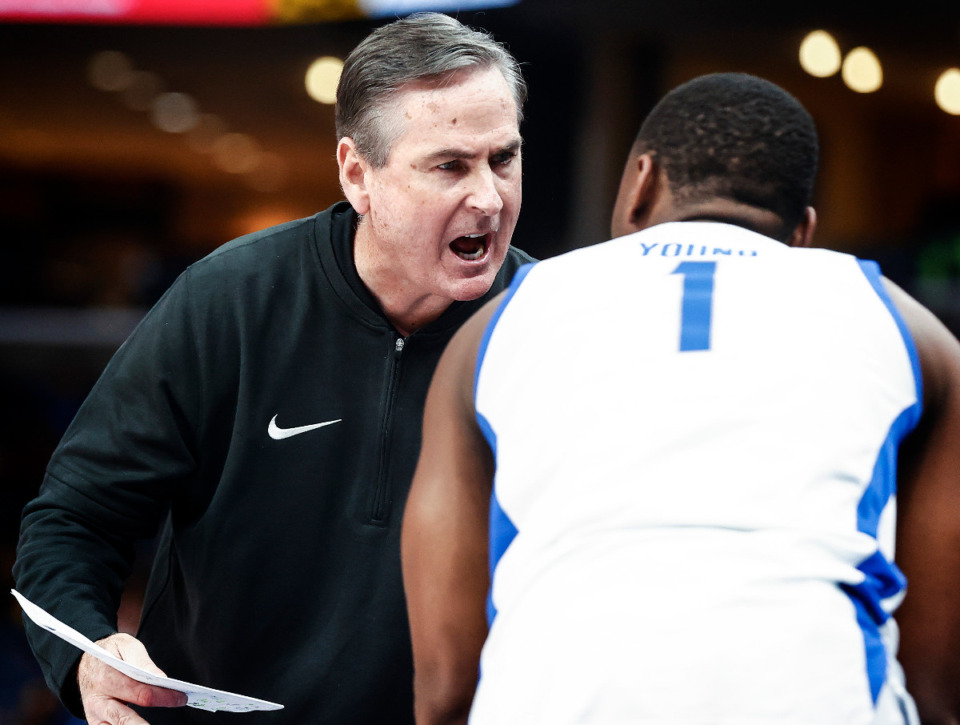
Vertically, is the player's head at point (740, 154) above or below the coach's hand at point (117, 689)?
above

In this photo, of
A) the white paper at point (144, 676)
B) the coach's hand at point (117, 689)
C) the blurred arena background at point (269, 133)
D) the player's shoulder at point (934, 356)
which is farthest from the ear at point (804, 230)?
the blurred arena background at point (269, 133)

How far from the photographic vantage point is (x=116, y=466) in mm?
1965

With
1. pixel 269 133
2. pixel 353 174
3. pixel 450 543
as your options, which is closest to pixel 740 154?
pixel 450 543

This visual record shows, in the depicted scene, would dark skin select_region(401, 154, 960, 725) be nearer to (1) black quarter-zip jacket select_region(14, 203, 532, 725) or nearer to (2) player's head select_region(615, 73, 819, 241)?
(2) player's head select_region(615, 73, 819, 241)

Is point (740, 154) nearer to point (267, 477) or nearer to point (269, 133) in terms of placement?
point (267, 477)

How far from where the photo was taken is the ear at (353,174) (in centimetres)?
211

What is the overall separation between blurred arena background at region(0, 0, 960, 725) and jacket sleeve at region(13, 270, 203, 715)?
2.47 m

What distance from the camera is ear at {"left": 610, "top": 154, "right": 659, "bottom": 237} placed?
1.59 metres

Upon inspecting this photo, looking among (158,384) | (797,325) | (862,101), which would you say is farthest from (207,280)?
(862,101)

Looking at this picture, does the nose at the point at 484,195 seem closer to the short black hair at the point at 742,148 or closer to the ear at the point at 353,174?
the ear at the point at 353,174

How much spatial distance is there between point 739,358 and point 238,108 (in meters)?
7.80

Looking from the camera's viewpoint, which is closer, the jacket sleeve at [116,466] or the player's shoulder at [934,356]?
the player's shoulder at [934,356]

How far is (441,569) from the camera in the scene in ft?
4.86

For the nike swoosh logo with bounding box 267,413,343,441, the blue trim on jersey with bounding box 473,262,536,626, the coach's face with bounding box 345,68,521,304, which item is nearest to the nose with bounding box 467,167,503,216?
the coach's face with bounding box 345,68,521,304
